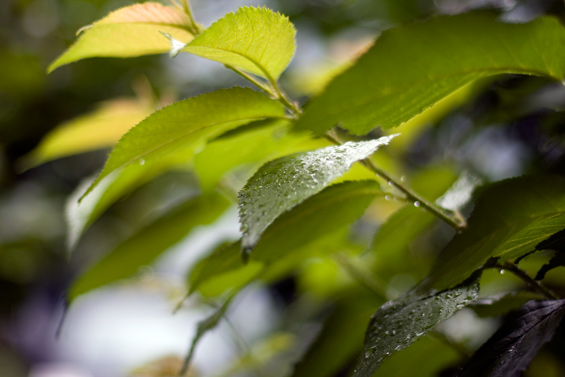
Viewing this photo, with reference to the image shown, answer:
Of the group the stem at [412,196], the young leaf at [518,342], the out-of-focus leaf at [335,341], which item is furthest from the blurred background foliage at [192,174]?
the young leaf at [518,342]

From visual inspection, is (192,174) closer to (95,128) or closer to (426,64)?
(95,128)

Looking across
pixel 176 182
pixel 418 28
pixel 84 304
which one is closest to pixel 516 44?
pixel 418 28

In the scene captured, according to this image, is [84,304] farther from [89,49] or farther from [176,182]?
[89,49]

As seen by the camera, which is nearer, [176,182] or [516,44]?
[516,44]

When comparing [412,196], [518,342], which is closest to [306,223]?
[412,196]

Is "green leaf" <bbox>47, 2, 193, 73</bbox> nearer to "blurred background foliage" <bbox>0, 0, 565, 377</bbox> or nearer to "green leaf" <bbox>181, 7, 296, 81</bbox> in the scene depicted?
"green leaf" <bbox>181, 7, 296, 81</bbox>

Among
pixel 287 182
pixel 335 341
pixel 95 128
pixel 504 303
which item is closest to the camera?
pixel 287 182

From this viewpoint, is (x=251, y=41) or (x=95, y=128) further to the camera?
(x=95, y=128)
